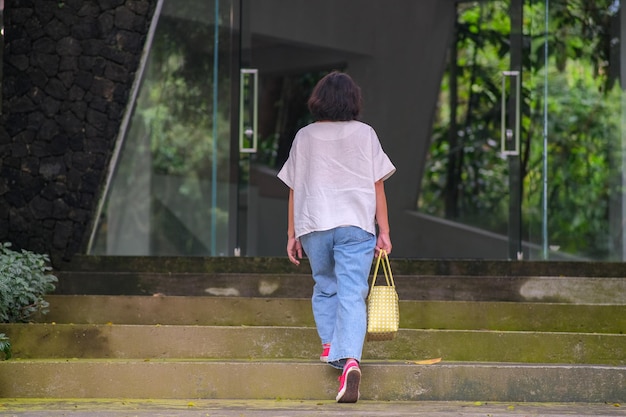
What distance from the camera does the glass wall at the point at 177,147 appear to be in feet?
27.2

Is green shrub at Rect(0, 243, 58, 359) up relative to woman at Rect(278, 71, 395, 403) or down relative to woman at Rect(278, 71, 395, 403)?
down

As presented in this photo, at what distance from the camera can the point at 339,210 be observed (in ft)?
16.3

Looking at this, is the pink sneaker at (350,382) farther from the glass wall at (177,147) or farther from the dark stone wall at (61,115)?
the glass wall at (177,147)

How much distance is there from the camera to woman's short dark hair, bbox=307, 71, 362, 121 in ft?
16.6

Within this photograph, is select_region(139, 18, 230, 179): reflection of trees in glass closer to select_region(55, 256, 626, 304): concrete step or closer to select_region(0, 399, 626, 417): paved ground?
select_region(55, 256, 626, 304): concrete step

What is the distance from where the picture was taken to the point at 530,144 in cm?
886

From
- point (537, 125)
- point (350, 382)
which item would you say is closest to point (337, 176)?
point (350, 382)

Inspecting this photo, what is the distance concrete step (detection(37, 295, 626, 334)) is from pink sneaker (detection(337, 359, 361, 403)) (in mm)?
1160

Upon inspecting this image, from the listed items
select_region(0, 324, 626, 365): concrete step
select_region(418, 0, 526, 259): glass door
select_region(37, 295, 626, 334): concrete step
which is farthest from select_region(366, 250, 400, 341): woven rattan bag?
select_region(418, 0, 526, 259): glass door

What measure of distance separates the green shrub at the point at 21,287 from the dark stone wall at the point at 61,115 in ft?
4.58

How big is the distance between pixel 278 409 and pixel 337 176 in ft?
3.43

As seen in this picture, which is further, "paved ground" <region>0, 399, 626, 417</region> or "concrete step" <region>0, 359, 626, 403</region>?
"concrete step" <region>0, 359, 626, 403</region>

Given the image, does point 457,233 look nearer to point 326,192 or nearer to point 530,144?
point 530,144

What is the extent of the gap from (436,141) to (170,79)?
4040 millimetres
